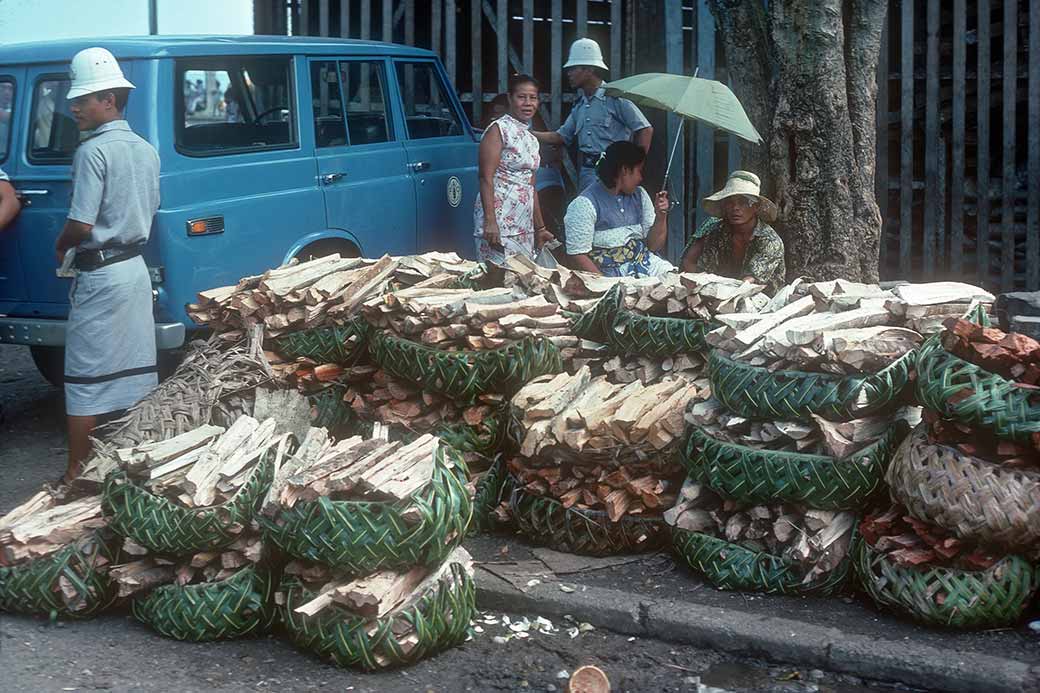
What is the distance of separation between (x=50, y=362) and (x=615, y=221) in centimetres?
422

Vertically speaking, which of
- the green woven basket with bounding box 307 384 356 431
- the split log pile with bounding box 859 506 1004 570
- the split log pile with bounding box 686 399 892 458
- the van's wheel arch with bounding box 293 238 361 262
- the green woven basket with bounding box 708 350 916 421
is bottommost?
the split log pile with bounding box 859 506 1004 570

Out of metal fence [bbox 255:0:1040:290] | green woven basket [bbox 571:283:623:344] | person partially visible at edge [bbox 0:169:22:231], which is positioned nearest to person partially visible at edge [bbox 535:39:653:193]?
metal fence [bbox 255:0:1040:290]

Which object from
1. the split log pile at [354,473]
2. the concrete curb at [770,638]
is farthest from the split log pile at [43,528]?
the concrete curb at [770,638]

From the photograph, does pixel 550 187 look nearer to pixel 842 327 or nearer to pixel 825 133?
pixel 825 133

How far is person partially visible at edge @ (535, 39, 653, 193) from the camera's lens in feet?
30.3

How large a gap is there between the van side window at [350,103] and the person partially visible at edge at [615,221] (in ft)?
5.42

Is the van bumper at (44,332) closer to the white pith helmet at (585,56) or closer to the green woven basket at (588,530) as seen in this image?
the green woven basket at (588,530)

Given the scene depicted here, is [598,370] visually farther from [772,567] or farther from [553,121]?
[553,121]

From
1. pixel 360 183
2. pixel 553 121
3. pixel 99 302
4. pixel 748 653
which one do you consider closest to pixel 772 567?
pixel 748 653

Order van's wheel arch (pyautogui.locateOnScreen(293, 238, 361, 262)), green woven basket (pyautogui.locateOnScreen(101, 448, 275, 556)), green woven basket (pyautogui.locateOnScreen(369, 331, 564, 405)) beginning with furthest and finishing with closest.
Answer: van's wheel arch (pyautogui.locateOnScreen(293, 238, 361, 262)) < green woven basket (pyautogui.locateOnScreen(369, 331, 564, 405)) < green woven basket (pyautogui.locateOnScreen(101, 448, 275, 556))

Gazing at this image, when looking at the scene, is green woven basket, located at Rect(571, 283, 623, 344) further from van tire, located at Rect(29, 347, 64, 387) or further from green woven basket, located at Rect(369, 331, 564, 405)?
van tire, located at Rect(29, 347, 64, 387)

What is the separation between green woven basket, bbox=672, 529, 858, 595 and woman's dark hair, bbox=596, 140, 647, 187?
2996mm

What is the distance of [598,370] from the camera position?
6.27m

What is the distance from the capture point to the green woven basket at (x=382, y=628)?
4.62 meters
